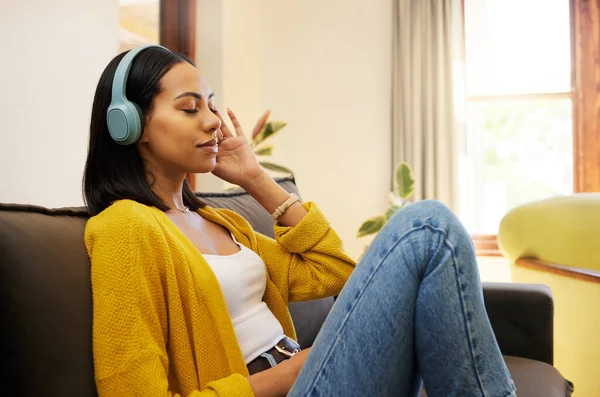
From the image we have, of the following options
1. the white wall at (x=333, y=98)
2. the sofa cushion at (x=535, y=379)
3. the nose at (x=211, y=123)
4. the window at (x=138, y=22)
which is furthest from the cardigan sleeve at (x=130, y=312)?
the white wall at (x=333, y=98)

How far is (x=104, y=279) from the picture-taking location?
963mm

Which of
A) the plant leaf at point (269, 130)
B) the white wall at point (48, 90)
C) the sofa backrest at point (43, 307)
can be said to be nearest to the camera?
the sofa backrest at point (43, 307)

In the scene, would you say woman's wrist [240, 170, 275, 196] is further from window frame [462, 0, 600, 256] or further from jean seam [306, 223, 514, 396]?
window frame [462, 0, 600, 256]

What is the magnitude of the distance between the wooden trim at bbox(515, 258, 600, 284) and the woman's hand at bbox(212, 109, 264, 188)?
125 cm

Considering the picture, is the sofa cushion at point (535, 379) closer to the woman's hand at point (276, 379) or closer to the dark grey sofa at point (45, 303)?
the woman's hand at point (276, 379)

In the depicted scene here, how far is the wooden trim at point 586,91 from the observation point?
163 inches

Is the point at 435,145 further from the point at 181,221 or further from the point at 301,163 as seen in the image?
the point at 181,221

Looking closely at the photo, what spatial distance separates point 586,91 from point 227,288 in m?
3.74

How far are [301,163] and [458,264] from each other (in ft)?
11.9

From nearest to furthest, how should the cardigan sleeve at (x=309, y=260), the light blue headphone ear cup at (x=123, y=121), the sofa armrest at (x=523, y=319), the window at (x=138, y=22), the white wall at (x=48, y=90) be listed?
the light blue headphone ear cup at (x=123, y=121) < the cardigan sleeve at (x=309, y=260) < the sofa armrest at (x=523, y=319) < the white wall at (x=48, y=90) < the window at (x=138, y=22)

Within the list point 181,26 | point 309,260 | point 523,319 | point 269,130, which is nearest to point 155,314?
point 309,260

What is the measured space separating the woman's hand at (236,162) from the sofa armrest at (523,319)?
2.71 ft

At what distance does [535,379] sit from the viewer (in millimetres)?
1521

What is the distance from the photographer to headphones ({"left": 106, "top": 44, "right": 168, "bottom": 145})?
3.67ft
